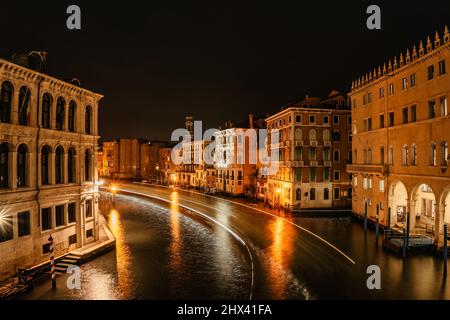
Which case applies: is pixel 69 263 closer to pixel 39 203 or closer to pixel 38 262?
pixel 38 262

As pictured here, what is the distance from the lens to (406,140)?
31844mm

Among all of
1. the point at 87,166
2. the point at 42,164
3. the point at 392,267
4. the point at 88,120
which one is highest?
the point at 88,120

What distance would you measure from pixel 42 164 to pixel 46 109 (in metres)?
3.74

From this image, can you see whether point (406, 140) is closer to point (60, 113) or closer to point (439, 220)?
point (439, 220)

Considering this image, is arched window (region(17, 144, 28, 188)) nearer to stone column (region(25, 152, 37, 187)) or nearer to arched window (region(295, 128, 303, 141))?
stone column (region(25, 152, 37, 187))

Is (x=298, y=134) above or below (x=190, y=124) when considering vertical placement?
below

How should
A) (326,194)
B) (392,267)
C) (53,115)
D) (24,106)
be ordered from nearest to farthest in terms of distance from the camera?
1. (24,106)
2. (53,115)
3. (392,267)
4. (326,194)

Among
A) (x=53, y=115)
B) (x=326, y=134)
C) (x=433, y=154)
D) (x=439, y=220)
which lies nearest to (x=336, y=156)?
(x=326, y=134)

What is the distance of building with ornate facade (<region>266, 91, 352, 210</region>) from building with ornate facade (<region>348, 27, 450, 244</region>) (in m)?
6.46

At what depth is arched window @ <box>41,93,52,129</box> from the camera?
906 inches

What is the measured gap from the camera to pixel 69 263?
75.9 feet

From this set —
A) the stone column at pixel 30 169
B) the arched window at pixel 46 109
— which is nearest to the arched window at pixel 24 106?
the arched window at pixel 46 109

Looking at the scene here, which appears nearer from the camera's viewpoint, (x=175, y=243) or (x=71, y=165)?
(x=71, y=165)

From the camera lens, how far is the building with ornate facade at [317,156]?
48.8m
